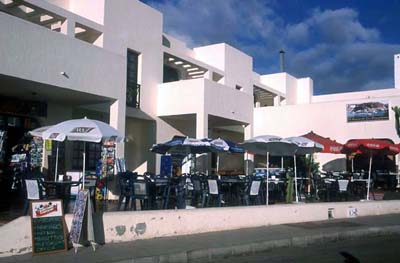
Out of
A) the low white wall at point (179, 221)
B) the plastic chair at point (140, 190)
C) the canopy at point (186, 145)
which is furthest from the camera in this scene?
the canopy at point (186, 145)

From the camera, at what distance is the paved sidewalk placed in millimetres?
7723

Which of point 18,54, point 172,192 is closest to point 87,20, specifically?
point 18,54

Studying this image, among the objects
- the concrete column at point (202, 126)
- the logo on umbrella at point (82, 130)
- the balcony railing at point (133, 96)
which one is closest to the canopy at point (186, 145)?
A: the concrete column at point (202, 126)

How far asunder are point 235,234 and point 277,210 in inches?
86.6

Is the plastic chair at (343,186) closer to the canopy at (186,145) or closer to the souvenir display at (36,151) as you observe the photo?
the canopy at (186,145)

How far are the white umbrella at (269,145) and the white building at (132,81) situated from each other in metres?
3.92

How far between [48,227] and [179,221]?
3.00 metres

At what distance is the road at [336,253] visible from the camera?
8508mm

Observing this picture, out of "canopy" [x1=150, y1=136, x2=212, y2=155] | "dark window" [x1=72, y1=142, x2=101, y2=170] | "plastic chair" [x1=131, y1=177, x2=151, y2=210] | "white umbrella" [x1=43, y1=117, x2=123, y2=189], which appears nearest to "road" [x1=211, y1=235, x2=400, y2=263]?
"plastic chair" [x1=131, y1=177, x2=151, y2=210]

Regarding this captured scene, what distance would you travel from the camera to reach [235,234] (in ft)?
34.2

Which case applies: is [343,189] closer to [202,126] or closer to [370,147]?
[370,147]

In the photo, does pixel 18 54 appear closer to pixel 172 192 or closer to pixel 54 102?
pixel 54 102

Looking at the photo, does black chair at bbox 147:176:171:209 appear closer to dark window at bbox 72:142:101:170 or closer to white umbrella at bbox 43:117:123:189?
white umbrella at bbox 43:117:123:189

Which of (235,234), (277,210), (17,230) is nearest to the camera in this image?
(17,230)
